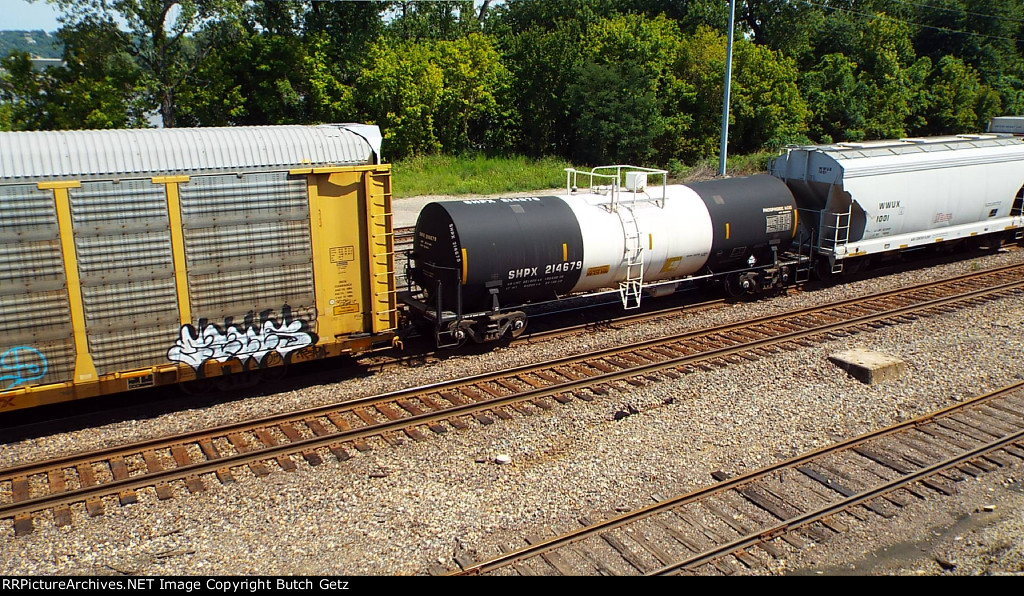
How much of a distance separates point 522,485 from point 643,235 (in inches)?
295

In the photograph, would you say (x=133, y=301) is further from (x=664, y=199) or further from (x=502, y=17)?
(x=502, y=17)

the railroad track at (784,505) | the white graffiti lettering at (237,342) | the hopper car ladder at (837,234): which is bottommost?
the railroad track at (784,505)

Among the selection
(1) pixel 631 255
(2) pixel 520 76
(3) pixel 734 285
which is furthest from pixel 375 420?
(2) pixel 520 76

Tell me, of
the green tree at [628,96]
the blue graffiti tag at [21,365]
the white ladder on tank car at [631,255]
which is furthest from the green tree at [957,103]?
the blue graffiti tag at [21,365]

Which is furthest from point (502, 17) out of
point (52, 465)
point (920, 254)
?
point (52, 465)

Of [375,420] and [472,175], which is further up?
[472,175]

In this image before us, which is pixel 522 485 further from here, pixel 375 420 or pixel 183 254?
pixel 183 254

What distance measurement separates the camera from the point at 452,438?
1126 centimetres

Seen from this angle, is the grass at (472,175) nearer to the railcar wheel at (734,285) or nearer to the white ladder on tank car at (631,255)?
the railcar wheel at (734,285)

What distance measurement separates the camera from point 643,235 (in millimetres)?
15867

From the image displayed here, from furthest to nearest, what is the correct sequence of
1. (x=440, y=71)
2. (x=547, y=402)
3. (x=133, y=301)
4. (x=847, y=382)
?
(x=440, y=71) < (x=847, y=382) < (x=547, y=402) < (x=133, y=301)

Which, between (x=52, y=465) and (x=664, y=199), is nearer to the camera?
(x=52, y=465)

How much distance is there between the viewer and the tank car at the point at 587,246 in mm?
14266

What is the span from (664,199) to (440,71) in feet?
93.1
